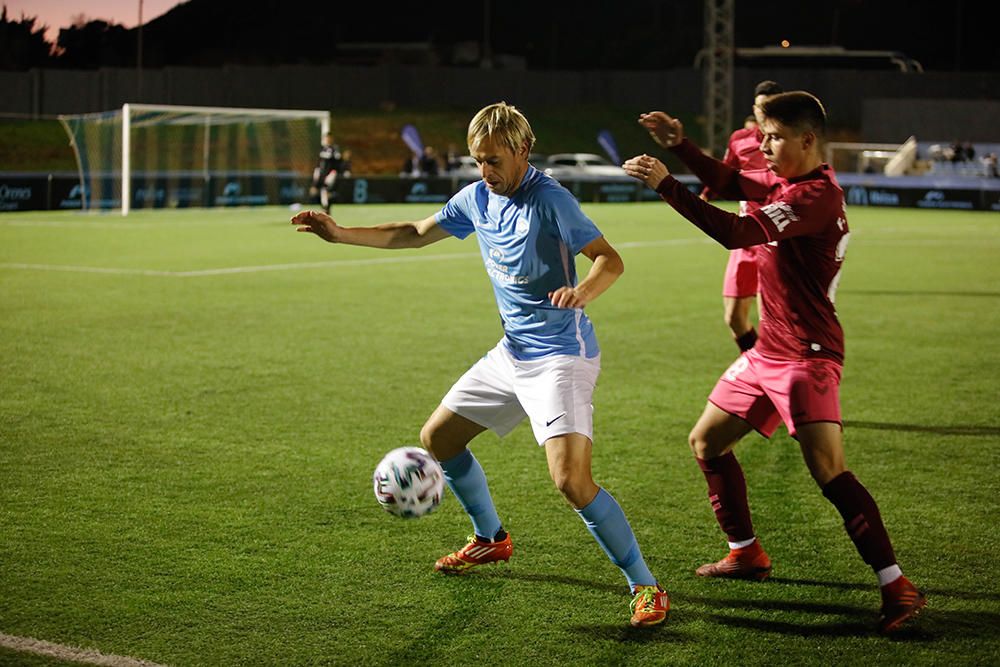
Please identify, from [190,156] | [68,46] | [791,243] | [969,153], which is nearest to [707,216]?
[791,243]

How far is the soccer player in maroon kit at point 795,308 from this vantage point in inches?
184

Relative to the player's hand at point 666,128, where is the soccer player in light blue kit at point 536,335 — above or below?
below

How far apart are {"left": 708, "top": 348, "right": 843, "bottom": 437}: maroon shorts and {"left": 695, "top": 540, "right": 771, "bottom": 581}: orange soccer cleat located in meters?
0.56

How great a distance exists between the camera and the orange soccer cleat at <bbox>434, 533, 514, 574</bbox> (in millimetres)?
5328

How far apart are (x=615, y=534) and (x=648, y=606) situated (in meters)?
0.31

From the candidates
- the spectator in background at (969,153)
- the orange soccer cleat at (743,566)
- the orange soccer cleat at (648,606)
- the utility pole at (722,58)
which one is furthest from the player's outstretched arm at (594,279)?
the spectator in background at (969,153)

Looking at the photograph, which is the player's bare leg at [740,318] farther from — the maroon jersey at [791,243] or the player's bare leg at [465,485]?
the player's bare leg at [465,485]

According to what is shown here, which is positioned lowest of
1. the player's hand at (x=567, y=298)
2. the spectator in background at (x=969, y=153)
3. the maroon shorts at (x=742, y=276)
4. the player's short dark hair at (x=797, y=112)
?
the maroon shorts at (x=742, y=276)

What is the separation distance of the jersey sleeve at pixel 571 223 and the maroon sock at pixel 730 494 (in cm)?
126

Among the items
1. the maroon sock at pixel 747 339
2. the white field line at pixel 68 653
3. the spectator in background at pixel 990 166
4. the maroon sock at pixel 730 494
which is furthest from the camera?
the spectator in background at pixel 990 166

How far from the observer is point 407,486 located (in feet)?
17.0

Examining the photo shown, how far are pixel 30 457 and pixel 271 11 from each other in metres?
85.7

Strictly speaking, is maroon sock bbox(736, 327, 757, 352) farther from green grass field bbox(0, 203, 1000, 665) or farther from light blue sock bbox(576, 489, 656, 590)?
light blue sock bbox(576, 489, 656, 590)

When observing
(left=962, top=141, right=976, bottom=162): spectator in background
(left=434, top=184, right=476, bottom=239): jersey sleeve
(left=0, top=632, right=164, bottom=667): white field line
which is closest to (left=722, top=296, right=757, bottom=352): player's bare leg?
(left=434, top=184, right=476, bottom=239): jersey sleeve
